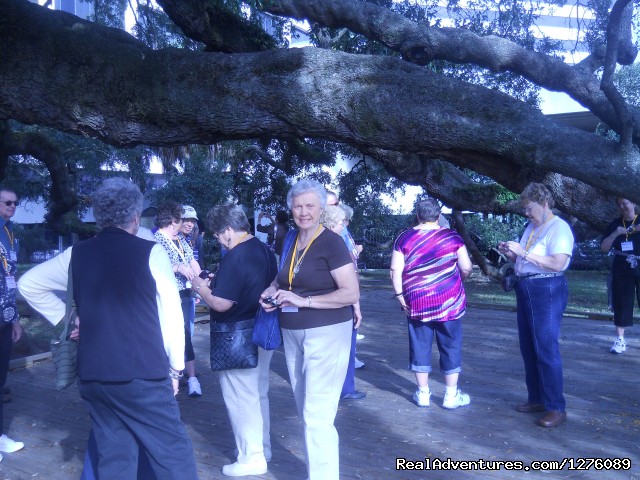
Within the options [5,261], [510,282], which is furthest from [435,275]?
[5,261]

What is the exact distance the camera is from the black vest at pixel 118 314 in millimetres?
3248

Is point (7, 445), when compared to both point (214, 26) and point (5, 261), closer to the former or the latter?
point (5, 261)

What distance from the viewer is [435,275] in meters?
6.11

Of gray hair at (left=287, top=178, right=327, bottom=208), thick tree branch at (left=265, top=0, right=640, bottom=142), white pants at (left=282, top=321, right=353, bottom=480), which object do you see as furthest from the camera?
thick tree branch at (left=265, top=0, right=640, bottom=142)

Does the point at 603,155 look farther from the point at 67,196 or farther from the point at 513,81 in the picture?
the point at 513,81

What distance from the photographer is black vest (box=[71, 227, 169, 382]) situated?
10.7 ft

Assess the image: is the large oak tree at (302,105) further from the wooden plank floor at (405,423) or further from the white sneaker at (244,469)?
the white sneaker at (244,469)

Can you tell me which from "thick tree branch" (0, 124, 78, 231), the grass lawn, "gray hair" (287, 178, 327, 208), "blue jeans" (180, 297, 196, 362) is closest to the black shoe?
"blue jeans" (180, 297, 196, 362)

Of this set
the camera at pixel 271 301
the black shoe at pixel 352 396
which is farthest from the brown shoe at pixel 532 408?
the camera at pixel 271 301

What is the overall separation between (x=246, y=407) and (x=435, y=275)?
2.37 metres

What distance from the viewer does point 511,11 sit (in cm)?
1138

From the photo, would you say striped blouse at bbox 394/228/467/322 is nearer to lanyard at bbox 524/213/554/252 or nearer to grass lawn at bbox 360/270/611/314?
lanyard at bbox 524/213/554/252

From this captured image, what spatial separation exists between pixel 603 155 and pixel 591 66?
13.1 feet

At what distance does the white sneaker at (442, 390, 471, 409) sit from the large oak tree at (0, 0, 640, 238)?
6.78 ft
